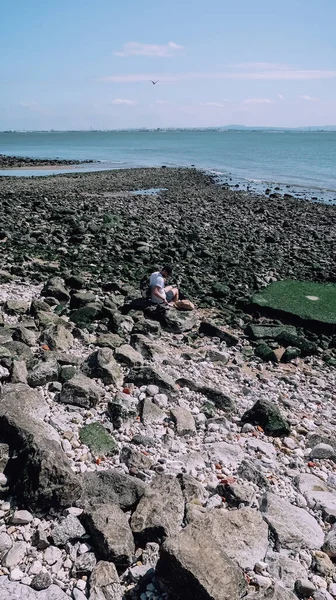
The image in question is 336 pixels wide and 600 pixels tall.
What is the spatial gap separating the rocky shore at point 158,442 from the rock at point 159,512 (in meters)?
0.01

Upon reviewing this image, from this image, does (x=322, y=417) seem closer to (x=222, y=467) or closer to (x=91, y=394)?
(x=222, y=467)

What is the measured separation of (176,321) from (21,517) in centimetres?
699

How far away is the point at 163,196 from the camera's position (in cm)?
3297

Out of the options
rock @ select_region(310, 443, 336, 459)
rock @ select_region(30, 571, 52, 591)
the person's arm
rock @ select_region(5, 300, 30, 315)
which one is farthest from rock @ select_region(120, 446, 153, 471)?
the person's arm

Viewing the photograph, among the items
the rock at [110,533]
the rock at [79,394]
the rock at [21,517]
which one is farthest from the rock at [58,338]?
the rock at [110,533]

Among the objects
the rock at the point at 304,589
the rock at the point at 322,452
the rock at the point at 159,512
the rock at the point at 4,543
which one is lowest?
the rock at the point at 322,452

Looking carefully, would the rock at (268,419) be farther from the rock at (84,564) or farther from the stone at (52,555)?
the stone at (52,555)

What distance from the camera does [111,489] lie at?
5754mm

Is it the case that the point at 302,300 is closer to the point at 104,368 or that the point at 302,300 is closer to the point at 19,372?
the point at 104,368

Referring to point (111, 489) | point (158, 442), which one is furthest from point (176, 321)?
point (111, 489)

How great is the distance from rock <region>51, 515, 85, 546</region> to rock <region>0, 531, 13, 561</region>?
1.35 ft

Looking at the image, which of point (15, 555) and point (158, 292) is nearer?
point (15, 555)

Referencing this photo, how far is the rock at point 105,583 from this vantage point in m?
4.57

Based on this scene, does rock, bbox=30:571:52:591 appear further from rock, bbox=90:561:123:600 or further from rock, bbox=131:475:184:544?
rock, bbox=131:475:184:544
